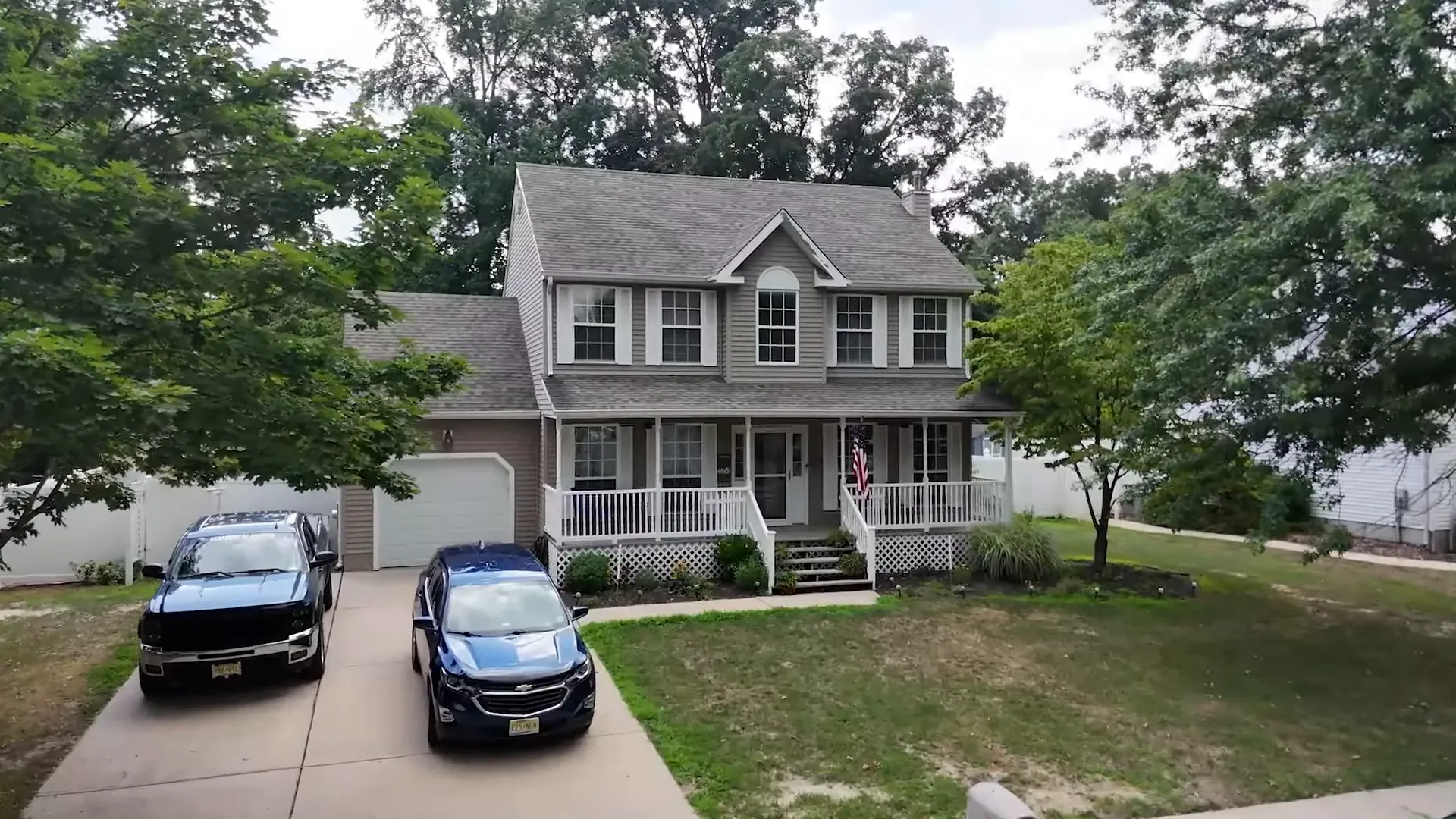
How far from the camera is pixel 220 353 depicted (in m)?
6.71

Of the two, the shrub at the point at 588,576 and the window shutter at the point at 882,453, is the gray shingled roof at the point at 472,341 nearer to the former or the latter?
the shrub at the point at 588,576

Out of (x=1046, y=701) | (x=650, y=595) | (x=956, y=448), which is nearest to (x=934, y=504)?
(x=956, y=448)

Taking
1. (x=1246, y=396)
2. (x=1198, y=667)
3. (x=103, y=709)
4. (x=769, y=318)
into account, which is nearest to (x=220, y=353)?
(x=103, y=709)

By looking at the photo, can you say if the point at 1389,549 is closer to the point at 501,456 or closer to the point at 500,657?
the point at 501,456

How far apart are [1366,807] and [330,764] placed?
9.11 m

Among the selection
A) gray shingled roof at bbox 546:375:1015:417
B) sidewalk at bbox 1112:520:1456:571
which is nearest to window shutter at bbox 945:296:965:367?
gray shingled roof at bbox 546:375:1015:417

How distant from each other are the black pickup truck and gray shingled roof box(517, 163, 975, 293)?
809 cm

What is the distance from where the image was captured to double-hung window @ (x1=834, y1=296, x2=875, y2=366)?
19.8 metres

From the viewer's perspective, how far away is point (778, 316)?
19.1 m

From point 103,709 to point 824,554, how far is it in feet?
37.5

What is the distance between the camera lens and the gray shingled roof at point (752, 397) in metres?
17.0

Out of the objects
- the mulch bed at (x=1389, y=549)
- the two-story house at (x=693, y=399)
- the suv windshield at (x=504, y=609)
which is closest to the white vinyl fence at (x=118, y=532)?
the two-story house at (x=693, y=399)

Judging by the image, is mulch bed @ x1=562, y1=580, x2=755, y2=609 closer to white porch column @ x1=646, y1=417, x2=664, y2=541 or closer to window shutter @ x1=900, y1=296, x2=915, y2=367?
white porch column @ x1=646, y1=417, x2=664, y2=541

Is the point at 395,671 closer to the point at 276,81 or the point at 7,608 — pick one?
the point at 276,81
